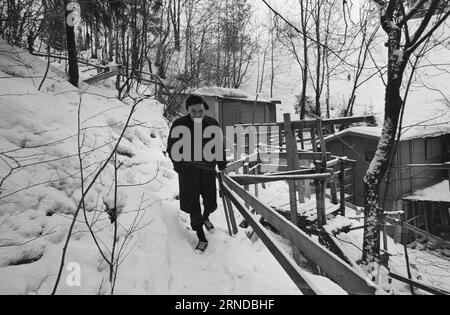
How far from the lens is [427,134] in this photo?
55.5ft

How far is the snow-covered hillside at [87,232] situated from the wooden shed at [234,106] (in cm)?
1423

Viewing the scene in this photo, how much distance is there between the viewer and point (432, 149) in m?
19.0

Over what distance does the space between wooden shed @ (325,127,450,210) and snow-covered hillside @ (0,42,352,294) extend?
1254 centimetres

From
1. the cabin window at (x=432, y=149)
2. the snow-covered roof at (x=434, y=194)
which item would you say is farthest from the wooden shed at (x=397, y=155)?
the snow-covered roof at (x=434, y=194)

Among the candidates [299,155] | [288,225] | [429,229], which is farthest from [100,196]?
[429,229]

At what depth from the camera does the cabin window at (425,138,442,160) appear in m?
18.4

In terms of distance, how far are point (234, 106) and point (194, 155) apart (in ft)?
55.9

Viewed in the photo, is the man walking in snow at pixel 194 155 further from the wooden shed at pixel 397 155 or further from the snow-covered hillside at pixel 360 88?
the snow-covered hillside at pixel 360 88

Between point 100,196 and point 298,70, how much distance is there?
44.9 metres

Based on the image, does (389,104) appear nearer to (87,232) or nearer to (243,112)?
(87,232)

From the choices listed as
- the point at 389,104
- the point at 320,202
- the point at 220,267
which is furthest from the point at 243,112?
the point at 220,267

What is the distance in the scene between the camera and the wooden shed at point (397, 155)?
15.5 m

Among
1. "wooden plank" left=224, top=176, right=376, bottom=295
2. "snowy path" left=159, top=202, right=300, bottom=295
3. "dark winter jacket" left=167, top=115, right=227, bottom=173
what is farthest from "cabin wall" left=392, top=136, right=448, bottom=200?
"wooden plank" left=224, top=176, right=376, bottom=295
